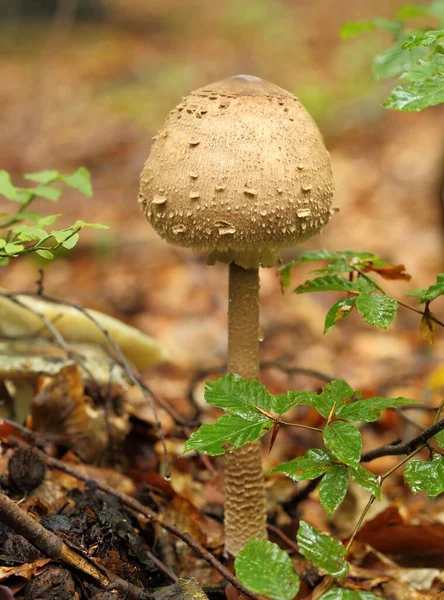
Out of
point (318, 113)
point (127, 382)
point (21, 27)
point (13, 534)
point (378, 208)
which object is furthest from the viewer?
point (21, 27)

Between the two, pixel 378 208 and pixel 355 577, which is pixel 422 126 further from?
pixel 355 577

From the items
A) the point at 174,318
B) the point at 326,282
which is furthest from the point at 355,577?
the point at 174,318

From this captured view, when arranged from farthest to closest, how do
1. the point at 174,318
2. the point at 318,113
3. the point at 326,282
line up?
the point at 318,113 → the point at 174,318 → the point at 326,282

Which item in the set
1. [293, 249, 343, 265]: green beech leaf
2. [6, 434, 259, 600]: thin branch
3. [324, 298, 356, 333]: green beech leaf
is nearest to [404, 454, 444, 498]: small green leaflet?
[324, 298, 356, 333]: green beech leaf

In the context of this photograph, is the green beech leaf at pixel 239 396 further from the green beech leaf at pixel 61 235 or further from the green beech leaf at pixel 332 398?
the green beech leaf at pixel 61 235

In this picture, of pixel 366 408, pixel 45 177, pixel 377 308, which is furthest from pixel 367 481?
pixel 45 177

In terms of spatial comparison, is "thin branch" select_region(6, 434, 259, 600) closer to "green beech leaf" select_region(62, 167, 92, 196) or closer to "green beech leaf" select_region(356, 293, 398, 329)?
"green beech leaf" select_region(356, 293, 398, 329)
